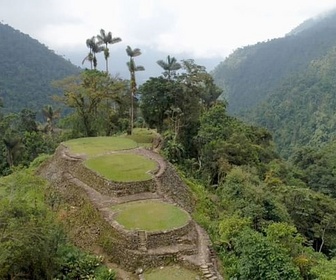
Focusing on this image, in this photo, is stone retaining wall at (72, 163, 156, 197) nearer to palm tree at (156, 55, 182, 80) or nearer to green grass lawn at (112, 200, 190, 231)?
green grass lawn at (112, 200, 190, 231)

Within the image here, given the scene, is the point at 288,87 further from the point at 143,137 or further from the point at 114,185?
the point at 114,185

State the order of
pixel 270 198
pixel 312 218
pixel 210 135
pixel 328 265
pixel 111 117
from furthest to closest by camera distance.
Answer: pixel 111 117
pixel 210 135
pixel 312 218
pixel 270 198
pixel 328 265

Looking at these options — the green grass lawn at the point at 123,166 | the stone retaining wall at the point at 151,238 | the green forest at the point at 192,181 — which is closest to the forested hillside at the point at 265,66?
the green forest at the point at 192,181

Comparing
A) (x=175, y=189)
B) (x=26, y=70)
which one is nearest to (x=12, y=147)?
(x=175, y=189)

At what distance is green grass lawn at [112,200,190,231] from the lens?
16.4m

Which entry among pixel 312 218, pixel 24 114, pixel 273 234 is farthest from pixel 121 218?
pixel 24 114

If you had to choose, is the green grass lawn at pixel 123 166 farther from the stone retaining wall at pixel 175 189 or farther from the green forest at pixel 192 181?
the green forest at pixel 192 181

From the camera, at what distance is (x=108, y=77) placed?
32.9 m

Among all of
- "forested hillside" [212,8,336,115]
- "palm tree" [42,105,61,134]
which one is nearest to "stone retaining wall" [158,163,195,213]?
"palm tree" [42,105,61,134]

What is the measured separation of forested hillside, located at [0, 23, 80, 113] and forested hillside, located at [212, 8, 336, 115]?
58869 mm

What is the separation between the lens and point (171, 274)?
14695 mm

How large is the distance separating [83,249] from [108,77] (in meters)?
18.4

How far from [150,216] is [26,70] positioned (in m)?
93.9

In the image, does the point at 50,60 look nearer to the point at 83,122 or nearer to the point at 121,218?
the point at 83,122
